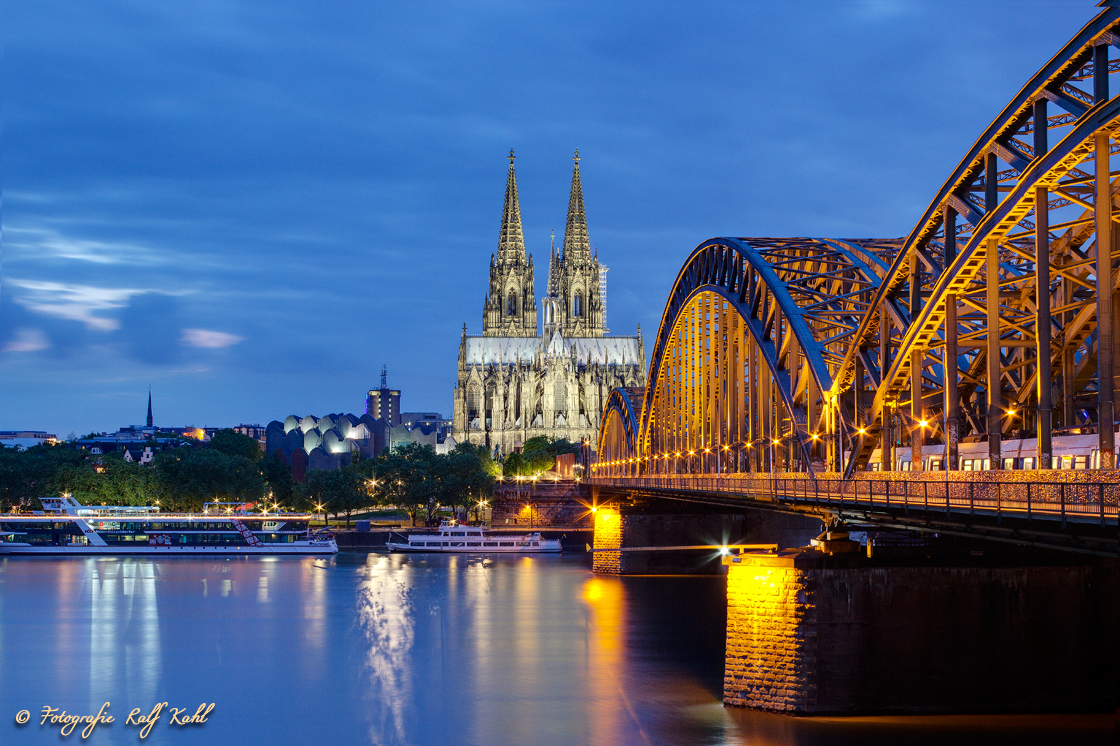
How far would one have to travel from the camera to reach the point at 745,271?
213 ft

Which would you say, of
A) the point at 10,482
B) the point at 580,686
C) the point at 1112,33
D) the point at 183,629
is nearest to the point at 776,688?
the point at 580,686

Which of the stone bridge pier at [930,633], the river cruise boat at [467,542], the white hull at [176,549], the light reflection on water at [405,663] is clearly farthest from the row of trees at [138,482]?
the stone bridge pier at [930,633]

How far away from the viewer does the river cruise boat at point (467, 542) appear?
129 metres

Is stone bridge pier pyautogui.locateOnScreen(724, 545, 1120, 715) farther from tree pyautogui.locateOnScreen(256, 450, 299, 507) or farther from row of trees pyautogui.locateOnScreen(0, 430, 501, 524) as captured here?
tree pyautogui.locateOnScreen(256, 450, 299, 507)

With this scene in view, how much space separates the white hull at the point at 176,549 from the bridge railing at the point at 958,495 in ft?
271

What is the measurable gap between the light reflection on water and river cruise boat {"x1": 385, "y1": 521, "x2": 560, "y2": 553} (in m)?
30.1

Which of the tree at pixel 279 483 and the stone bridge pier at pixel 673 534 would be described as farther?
the tree at pixel 279 483

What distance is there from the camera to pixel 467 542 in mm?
131500

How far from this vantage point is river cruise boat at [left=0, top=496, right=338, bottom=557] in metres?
127

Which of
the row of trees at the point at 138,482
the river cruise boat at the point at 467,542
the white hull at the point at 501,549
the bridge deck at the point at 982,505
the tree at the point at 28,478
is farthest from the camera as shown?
the row of trees at the point at 138,482

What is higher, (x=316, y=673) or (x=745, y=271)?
(x=745, y=271)

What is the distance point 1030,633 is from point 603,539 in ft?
227

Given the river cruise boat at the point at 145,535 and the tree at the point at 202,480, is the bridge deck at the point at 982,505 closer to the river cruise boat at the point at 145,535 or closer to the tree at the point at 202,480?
the river cruise boat at the point at 145,535

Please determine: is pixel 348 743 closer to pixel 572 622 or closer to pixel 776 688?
pixel 776 688
